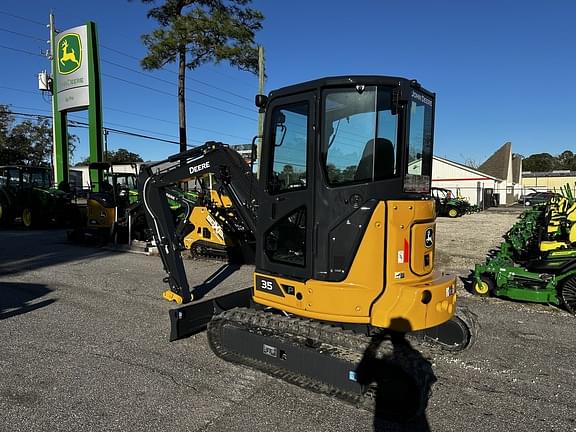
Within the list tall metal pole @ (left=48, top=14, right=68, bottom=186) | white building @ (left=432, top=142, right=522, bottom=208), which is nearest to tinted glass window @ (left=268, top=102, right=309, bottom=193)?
tall metal pole @ (left=48, top=14, right=68, bottom=186)

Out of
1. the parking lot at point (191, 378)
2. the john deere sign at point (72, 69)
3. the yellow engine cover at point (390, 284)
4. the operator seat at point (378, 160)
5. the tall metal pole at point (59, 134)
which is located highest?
the john deere sign at point (72, 69)

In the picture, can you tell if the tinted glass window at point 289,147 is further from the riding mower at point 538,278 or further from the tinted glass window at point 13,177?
the tinted glass window at point 13,177

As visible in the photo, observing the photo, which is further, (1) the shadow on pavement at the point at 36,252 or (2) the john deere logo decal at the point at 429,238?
(1) the shadow on pavement at the point at 36,252

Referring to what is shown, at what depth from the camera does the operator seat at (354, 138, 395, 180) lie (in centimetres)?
376

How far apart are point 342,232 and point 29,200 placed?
17953mm

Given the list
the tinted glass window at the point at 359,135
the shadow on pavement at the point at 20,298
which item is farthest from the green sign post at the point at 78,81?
the tinted glass window at the point at 359,135

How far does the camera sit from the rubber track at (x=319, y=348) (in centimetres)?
357

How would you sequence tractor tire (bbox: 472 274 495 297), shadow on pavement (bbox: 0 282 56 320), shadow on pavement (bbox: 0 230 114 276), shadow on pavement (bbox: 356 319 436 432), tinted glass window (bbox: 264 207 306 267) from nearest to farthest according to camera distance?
1. shadow on pavement (bbox: 356 319 436 432)
2. tinted glass window (bbox: 264 207 306 267)
3. shadow on pavement (bbox: 0 282 56 320)
4. tractor tire (bbox: 472 274 495 297)
5. shadow on pavement (bbox: 0 230 114 276)

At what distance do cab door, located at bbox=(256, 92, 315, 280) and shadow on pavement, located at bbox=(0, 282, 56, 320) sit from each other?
432cm

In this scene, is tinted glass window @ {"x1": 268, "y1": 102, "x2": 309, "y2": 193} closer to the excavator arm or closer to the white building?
the excavator arm

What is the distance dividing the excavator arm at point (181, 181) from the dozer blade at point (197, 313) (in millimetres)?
923

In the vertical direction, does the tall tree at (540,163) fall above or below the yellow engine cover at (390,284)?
above

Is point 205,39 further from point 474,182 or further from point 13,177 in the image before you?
point 474,182

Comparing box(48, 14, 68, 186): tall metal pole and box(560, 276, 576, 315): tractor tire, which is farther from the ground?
box(48, 14, 68, 186): tall metal pole
